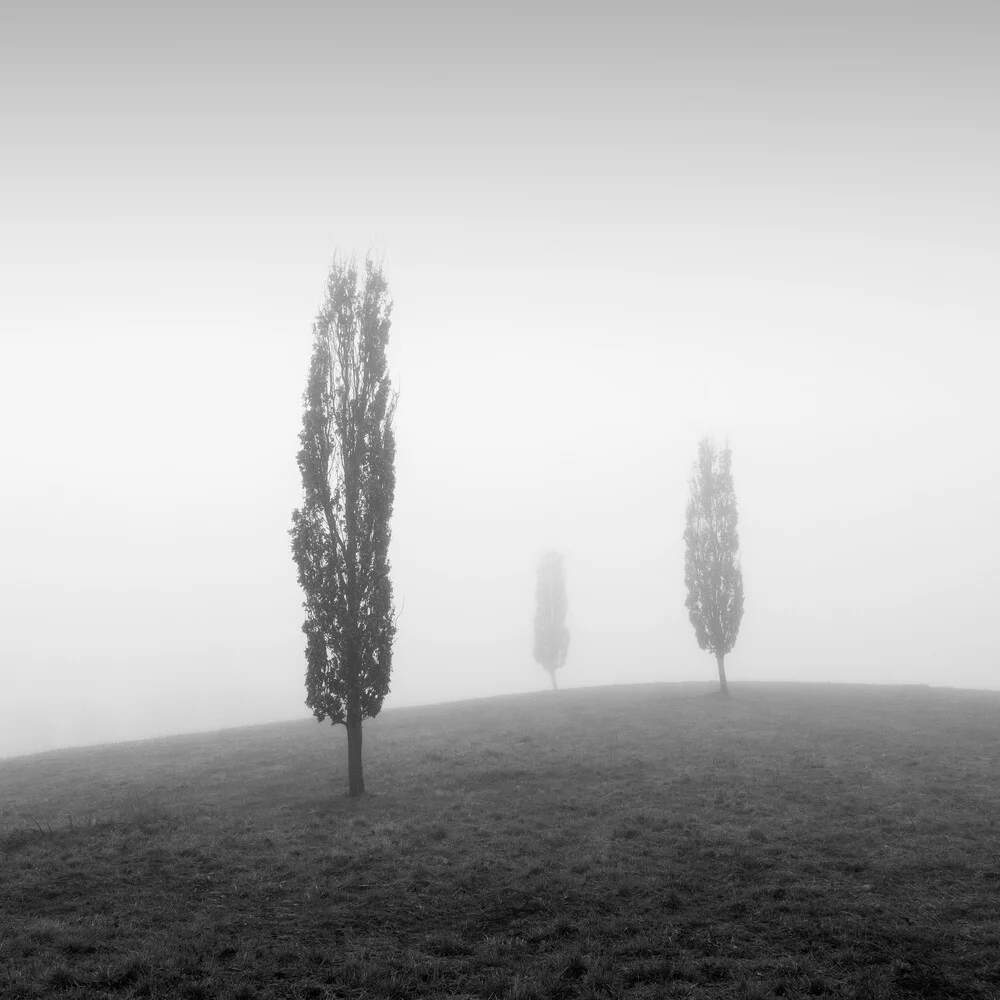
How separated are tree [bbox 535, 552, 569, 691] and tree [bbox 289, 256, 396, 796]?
158ft

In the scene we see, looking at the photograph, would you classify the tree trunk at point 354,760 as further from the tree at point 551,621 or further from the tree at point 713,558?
the tree at point 551,621

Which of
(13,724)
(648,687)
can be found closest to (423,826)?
(648,687)

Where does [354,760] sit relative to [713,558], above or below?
below

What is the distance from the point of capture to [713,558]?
44.8 m

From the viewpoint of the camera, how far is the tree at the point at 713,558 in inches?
1704

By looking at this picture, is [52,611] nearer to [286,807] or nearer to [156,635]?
[156,635]

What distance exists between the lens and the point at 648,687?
54.3 metres

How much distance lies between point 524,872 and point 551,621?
5609 cm

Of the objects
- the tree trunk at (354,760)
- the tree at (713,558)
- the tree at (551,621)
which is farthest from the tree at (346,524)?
the tree at (551,621)

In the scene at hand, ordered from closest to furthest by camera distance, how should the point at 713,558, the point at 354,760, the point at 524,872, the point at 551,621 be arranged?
the point at 524,872 < the point at 354,760 < the point at 713,558 < the point at 551,621

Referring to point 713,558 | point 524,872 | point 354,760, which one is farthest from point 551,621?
point 524,872

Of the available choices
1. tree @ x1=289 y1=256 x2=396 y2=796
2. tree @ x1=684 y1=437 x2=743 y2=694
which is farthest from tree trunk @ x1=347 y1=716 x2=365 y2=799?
tree @ x1=684 y1=437 x2=743 y2=694

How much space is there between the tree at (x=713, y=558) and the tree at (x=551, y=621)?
25491mm

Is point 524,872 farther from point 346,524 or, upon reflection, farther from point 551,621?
point 551,621
